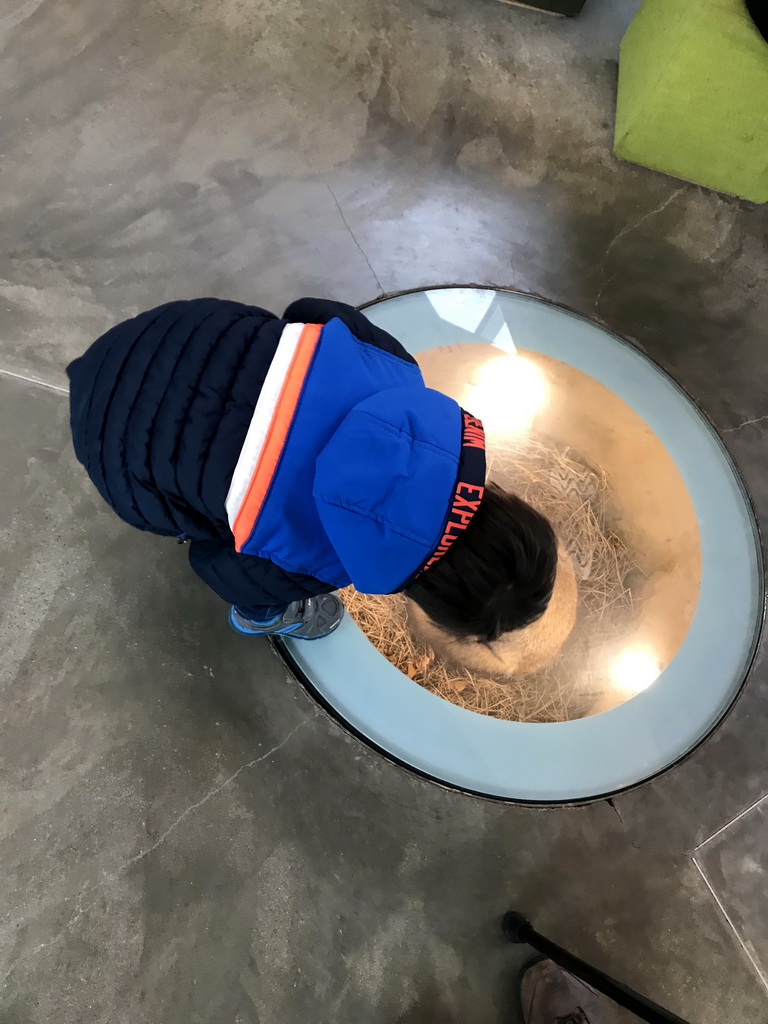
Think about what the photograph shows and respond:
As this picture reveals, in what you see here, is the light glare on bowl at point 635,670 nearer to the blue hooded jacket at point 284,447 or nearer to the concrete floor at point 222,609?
the concrete floor at point 222,609

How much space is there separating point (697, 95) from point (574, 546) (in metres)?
1.19

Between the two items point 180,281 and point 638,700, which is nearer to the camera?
point 638,700

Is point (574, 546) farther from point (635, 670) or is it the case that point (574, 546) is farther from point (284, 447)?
point (284, 447)

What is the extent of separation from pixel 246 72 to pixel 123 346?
1.30 m

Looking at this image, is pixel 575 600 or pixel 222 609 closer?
pixel 222 609

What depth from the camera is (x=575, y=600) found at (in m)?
1.61

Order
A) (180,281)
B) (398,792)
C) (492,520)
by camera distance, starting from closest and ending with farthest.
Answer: (492,520), (398,792), (180,281)

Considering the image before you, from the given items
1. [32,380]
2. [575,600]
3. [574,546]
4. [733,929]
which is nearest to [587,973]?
[733,929]

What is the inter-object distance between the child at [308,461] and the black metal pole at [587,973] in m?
0.64

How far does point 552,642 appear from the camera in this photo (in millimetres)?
1578

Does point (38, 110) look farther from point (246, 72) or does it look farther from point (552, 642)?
point (552, 642)

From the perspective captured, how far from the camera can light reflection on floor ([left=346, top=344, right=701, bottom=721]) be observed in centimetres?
151

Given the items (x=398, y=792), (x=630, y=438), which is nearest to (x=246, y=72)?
(x=630, y=438)

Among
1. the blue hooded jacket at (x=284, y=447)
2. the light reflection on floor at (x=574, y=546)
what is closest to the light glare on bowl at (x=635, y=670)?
the light reflection on floor at (x=574, y=546)
